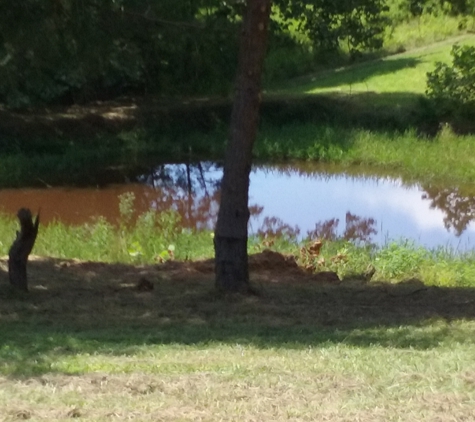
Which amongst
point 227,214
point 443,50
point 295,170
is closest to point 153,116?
point 295,170

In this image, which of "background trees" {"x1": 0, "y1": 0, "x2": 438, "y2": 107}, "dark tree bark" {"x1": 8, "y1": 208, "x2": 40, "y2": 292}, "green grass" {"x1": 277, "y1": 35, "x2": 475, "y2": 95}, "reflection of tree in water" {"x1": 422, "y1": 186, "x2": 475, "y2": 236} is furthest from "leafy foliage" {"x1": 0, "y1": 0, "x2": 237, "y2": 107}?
"green grass" {"x1": 277, "y1": 35, "x2": 475, "y2": 95}

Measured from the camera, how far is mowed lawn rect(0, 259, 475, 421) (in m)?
A: 4.98

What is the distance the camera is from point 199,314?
8.93m

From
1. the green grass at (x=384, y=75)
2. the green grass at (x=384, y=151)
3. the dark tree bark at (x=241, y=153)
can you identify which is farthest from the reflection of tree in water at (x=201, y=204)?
the green grass at (x=384, y=75)

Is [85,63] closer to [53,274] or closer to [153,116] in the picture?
[53,274]

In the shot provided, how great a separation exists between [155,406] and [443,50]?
3001 cm

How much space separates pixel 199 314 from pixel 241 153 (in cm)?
A: 160

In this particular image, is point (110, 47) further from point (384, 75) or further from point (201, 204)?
point (384, 75)

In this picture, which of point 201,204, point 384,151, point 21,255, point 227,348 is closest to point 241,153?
point 21,255

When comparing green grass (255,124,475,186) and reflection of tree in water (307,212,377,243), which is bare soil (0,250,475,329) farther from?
green grass (255,124,475,186)

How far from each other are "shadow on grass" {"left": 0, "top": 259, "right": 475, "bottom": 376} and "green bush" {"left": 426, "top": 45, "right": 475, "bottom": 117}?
45.3ft

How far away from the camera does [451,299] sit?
968 centimetres

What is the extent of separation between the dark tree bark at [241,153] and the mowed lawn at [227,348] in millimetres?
354

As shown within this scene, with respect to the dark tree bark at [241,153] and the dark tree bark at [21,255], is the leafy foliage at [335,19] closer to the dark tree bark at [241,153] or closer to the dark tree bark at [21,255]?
the dark tree bark at [241,153]
